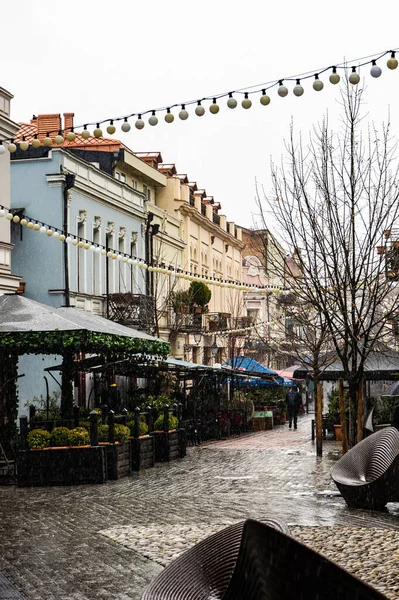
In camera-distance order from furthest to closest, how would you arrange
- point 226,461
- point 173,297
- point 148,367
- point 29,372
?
point 173,297 → point 29,372 → point 148,367 → point 226,461

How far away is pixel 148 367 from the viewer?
26.4 meters

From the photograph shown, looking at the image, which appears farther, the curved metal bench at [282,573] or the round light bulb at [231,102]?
the round light bulb at [231,102]

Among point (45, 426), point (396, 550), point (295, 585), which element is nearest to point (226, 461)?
point (45, 426)

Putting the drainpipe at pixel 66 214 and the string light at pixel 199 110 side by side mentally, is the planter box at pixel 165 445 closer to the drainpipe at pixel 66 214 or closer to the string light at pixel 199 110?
the string light at pixel 199 110

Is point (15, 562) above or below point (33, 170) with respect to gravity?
below

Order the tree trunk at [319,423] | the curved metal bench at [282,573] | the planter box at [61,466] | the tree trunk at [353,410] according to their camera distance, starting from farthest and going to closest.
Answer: the tree trunk at [319,423]
the tree trunk at [353,410]
the planter box at [61,466]
the curved metal bench at [282,573]

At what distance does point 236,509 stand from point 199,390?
2111cm

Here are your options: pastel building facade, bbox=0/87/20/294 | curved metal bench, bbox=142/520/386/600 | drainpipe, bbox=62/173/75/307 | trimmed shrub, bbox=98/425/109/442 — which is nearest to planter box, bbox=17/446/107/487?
trimmed shrub, bbox=98/425/109/442

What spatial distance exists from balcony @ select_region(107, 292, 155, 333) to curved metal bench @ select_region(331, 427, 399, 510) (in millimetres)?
23521

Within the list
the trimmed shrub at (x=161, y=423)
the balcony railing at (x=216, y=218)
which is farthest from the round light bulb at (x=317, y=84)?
A: the balcony railing at (x=216, y=218)

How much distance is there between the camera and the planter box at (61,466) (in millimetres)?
15914

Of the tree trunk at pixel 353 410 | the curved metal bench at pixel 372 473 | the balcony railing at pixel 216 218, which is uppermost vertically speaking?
the balcony railing at pixel 216 218

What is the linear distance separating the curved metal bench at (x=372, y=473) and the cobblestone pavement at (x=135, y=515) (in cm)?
29

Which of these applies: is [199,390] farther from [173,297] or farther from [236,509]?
[236,509]
